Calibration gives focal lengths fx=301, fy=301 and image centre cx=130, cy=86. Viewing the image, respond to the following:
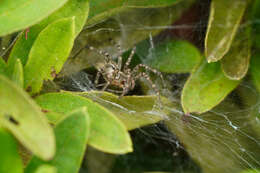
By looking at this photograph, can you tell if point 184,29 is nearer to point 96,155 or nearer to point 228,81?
point 228,81

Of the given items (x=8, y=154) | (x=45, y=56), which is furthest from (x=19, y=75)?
(x=8, y=154)

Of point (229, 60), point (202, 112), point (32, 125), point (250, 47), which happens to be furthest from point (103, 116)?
point (250, 47)

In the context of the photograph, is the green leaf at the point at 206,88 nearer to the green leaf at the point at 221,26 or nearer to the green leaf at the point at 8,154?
the green leaf at the point at 221,26

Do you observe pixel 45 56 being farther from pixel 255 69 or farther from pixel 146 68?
pixel 255 69

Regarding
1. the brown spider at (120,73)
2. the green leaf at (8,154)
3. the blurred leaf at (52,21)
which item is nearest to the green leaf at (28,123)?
the green leaf at (8,154)

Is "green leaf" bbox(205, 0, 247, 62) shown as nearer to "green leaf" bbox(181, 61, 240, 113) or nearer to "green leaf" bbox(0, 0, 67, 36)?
"green leaf" bbox(181, 61, 240, 113)

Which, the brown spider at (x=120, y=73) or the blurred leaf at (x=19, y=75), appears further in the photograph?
the brown spider at (x=120, y=73)
